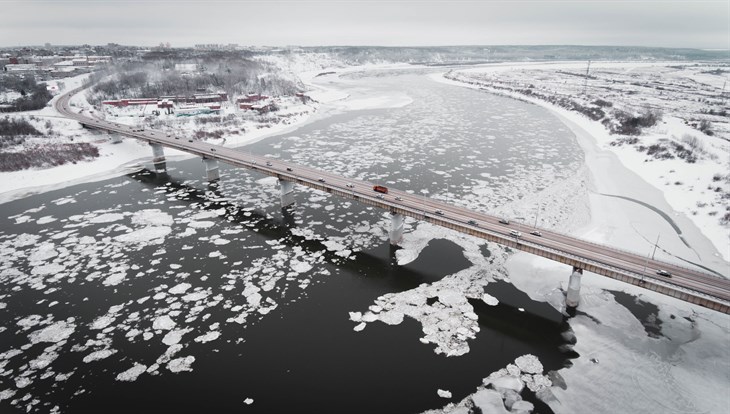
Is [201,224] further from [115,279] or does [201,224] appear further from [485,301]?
[485,301]

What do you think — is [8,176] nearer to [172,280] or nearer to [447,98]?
[172,280]

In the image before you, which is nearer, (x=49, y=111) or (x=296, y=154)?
(x=296, y=154)

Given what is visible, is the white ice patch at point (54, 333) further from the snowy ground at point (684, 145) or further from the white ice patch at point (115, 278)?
the snowy ground at point (684, 145)

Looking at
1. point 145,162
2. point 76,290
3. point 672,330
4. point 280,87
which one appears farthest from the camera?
point 280,87

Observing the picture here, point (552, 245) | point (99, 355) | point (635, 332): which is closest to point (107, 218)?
point (99, 355)

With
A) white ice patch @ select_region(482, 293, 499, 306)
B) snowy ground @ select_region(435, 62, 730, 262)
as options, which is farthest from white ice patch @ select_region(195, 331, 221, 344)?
snowy ground @ select_region(435, 62, 730, 262)

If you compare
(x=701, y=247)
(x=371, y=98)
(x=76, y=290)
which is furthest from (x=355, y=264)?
(x=371, y=98)
